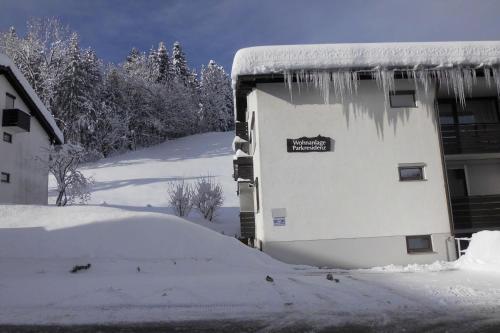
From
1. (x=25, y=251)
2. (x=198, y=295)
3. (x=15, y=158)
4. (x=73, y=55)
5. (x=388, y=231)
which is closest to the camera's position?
(x=198, y=295)

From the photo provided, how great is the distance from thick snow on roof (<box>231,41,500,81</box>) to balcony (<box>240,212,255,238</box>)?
6.70 meters

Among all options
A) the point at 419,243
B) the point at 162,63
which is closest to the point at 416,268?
the point at 419,243

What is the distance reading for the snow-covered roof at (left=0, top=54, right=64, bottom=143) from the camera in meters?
19.3

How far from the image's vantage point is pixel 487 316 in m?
6.08

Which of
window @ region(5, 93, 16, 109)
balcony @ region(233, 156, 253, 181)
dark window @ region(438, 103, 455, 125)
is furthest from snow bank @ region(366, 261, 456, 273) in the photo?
window @ region(5, 93, 16, 109)

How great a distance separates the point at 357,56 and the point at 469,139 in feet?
17.1

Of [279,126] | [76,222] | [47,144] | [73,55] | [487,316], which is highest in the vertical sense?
[73,55]

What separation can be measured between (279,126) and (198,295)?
7272mm

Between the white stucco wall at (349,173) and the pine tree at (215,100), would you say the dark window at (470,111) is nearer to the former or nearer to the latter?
the white stucco wall at (349,173)

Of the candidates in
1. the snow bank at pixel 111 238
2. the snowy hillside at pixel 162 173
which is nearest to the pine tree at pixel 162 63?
the snowy hillside at pixel 162 173

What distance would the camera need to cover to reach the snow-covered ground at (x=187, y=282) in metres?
6.14

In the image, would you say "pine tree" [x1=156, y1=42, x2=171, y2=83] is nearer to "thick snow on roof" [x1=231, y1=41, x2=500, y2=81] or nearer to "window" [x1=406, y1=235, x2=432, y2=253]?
"thick snow on roof" [x1=231, y1=41, x2=500, y2=81]

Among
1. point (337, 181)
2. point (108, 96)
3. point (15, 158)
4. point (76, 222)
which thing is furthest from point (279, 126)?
point (108, 96)

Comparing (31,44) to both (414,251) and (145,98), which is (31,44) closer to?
(145,98)
